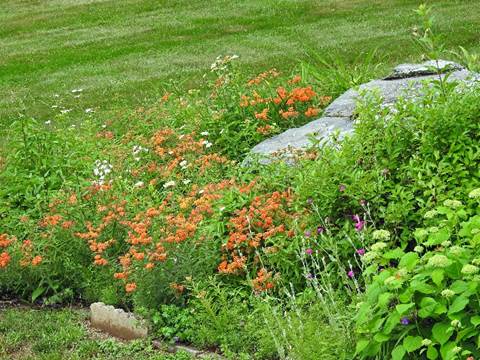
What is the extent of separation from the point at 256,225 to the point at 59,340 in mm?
1662

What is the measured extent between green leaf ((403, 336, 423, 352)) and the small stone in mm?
2366

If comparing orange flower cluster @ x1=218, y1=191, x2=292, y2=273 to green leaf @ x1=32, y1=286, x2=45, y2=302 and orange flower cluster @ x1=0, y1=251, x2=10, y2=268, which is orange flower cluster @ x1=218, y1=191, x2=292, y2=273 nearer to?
green leaf @ x1=32, y1=286, x2=45, y2=302

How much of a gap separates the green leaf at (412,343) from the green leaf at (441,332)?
77 mm

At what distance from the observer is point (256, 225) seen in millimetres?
6371

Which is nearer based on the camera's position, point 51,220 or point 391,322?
point 391,322

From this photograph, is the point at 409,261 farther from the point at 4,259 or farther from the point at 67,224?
the point at 4,259

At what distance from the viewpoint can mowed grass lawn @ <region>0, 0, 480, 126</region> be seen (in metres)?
16.7

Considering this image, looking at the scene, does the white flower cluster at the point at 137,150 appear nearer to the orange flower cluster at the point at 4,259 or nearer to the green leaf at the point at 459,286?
the orange flower cluster at the point at 4,259

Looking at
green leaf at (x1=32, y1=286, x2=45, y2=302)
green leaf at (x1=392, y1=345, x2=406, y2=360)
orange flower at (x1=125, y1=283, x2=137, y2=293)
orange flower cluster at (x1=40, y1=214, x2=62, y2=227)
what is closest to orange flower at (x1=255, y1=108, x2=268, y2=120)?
orange flower cluster at (x1=40, y1=214, x2=62, y2=227)

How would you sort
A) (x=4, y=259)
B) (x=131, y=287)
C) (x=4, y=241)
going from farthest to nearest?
1. (x=4, y=241)
2. (x=4, y=259)
3. (x=131, y=287)

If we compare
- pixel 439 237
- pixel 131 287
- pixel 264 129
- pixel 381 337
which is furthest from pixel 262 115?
pixel 381 337

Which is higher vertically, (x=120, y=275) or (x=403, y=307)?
(x=403, y=307)

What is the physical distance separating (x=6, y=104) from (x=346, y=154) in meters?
11.8

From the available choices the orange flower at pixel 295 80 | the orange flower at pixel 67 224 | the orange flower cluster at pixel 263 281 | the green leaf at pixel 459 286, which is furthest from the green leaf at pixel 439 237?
the orange flower at pixel 295 80
